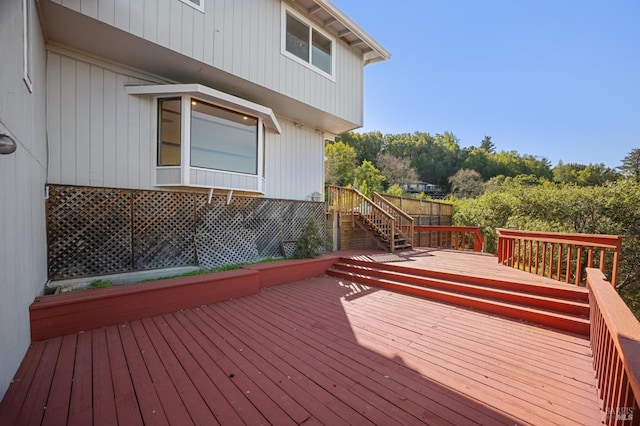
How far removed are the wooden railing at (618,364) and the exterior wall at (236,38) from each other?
20.6 ft

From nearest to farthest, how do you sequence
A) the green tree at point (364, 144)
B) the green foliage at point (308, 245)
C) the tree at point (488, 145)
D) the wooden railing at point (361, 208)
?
the green foliage at point (308, 245) < the wooden railing at point (361, 208) < the green tree at point (364, 144) < the tree at point (488, 145)

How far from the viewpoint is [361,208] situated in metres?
8.64

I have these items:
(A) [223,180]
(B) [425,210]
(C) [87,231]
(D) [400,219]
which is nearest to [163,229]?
(C) [87,231]

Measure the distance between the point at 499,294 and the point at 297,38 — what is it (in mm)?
7144

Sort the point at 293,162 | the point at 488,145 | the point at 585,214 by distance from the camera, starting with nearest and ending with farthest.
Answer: the point at 293,162
the point at 585,214
the point at 488,145

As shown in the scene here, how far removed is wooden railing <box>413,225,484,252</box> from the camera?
877 cm

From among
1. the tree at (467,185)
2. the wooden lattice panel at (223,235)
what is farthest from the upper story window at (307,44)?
the tree at (467,185)

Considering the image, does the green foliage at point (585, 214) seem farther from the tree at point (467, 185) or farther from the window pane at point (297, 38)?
the tree at point (467, 185)

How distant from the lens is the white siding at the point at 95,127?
4.34 metres

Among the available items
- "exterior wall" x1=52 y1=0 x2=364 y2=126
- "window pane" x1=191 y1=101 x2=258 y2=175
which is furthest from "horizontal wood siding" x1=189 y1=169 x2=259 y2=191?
"exterior wall" x1=52 y1=0 x2=364 y2=126

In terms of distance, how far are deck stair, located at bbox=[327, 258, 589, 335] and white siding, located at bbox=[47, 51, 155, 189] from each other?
5.32m

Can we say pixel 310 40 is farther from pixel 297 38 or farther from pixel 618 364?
pixel 618 364

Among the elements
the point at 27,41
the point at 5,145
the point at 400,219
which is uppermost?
the point at 27,41

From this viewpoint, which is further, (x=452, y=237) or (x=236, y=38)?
(x=452, y=237)
